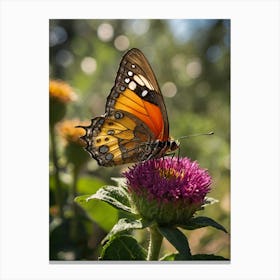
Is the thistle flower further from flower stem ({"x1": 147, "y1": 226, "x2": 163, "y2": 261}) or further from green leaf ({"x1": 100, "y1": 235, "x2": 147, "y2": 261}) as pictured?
green leaf ({"x1": 100, "y1": 235, "x2": 147, "y2": 261})

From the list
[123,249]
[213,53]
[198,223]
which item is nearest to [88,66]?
[213,53]

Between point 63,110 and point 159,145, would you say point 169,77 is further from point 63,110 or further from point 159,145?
point 159,145

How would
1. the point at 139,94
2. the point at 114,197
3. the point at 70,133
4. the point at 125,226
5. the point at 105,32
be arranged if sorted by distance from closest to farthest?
the point at 125,226 → the point at 114,197 → the point at 139,94 → the point at 70,133 → the point at 105,32

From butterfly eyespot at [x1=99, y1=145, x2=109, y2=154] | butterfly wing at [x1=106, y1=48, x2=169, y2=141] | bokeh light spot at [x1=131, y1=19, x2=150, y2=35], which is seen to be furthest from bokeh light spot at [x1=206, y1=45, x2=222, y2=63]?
butterfly eyespot at [x1=99, y1=145, x2=109, y2=154]

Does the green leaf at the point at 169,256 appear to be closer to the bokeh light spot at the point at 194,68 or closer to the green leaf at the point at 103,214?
the green leaf at the point at 103,214

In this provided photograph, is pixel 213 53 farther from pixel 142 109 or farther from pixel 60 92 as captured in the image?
pixel 142 109

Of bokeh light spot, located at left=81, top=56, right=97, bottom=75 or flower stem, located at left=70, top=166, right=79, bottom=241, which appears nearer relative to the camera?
flower stem, located at left=70, top=166, right=79, bottom=241
